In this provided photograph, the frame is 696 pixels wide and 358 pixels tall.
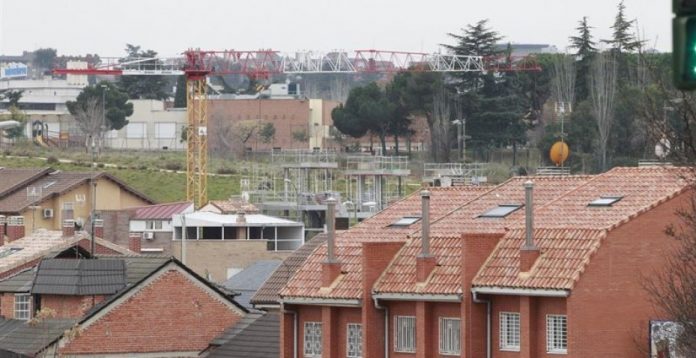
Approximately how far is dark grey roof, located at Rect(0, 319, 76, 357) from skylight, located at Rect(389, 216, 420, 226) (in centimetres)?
867

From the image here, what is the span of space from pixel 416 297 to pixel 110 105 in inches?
4758

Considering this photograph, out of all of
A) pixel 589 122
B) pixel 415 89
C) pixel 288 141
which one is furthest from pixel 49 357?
pixel 288 141

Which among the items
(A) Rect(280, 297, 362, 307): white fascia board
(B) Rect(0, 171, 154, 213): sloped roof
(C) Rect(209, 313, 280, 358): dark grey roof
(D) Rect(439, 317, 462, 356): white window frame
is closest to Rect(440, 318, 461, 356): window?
(D) Rect(439, 317, 462, 356): white window frame

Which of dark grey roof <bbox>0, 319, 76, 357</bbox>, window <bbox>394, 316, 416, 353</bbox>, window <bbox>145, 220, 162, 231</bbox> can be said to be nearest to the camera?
window <bbox>394, 316, 416, 353</bbox>

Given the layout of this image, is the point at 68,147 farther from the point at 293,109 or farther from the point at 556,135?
the point at 556,135

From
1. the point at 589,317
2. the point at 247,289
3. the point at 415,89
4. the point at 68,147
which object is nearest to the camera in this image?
the point at 589,317

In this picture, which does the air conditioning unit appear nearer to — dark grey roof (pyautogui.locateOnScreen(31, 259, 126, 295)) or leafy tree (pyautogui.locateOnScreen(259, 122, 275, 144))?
dark grey roof (pyautogui.locateOnScreen(31, 259, 126, 295))

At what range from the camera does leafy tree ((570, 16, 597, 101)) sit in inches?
4712

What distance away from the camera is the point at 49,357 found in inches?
2018

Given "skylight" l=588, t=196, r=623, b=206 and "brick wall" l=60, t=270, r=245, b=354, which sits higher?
"skylight" l=588, t=196, r=623, b=206

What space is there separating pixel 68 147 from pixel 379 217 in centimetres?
11668

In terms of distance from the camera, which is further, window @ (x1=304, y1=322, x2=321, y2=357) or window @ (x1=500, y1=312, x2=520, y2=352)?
window @ (x1=304, y1=322, x2=321, y2=357)

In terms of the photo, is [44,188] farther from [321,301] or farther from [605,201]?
[605,201]

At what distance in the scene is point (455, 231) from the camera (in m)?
47.4
